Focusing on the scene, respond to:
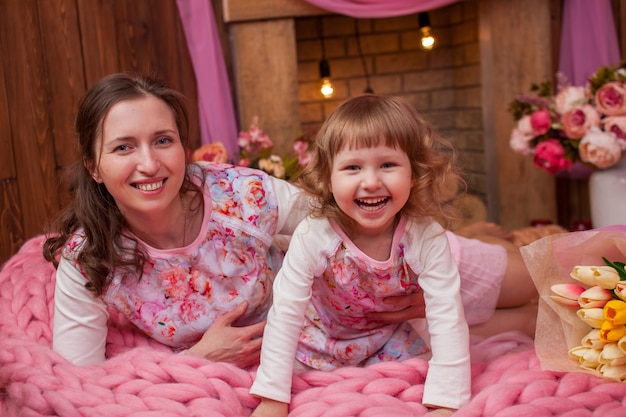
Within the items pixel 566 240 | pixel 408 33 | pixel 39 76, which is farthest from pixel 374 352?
pixel 408 33

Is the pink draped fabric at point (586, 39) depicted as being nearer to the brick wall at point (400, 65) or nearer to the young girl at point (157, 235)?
the brick wall at point (400, 65)

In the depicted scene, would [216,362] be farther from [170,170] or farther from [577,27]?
[577,27]

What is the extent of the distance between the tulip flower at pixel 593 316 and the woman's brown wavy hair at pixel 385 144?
1.18ft

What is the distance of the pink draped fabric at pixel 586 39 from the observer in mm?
3107

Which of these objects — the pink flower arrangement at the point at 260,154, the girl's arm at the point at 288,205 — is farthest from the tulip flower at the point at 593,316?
the pink flower arrangement at the point at 260,154

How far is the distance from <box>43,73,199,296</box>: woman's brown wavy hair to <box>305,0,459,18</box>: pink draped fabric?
5.06ft

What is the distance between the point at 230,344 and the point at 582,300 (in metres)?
0.74

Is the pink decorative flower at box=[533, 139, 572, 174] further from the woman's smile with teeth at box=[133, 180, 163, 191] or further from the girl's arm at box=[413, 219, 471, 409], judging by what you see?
the woman's smile with teeth at box=[133, 180, 163, 191]

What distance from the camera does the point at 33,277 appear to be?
6.26ft

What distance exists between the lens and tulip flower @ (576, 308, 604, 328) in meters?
1.26

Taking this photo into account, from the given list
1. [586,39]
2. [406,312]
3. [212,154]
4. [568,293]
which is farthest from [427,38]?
[568,293]

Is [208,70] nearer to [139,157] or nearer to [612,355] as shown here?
[139,157]

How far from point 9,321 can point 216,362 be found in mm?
595

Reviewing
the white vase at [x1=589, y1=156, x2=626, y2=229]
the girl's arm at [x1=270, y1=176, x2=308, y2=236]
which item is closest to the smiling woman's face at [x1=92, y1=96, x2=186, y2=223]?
the girl's arm at [x1=270, y1=176, x2=308, y2=236]
